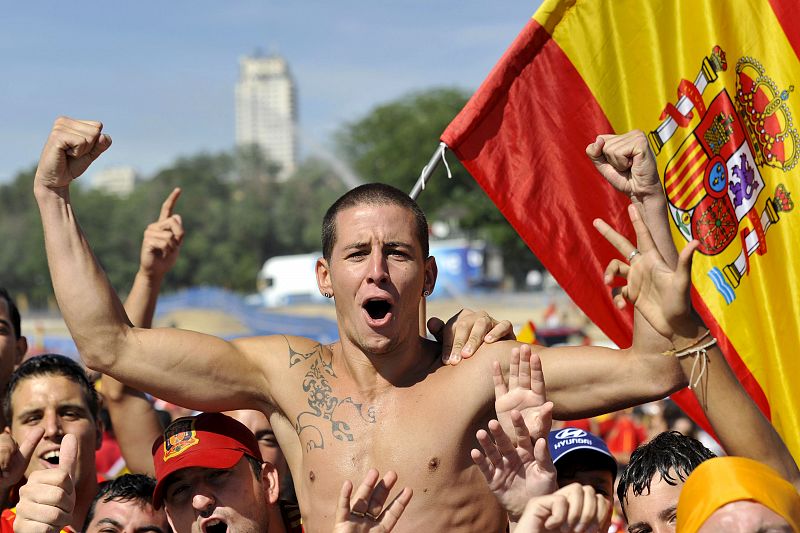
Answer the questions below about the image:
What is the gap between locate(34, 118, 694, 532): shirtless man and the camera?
3.45 m

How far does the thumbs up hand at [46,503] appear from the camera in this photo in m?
3.08

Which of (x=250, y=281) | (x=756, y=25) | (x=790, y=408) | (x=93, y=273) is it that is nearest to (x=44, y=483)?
(x=93, y=273)

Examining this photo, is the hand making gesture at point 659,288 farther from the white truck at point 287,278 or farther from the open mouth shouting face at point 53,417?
the white truck at point 287,278

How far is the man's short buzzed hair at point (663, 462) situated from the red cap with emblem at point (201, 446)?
4.32ft

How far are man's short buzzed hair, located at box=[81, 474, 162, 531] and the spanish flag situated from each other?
1895mm

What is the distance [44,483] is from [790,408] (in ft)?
8.67

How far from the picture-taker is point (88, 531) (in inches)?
160

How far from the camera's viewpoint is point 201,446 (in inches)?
143

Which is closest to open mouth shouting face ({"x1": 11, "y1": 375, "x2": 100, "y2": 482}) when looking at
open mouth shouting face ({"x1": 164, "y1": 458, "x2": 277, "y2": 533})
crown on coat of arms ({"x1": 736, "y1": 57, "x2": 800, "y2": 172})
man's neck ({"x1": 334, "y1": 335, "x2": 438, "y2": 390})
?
open mouth shouting face ({"x1": 164, "y1": 458, "x2": 277, "y2": 533})

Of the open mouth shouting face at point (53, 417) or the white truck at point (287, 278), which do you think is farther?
the white truck at point (287, 278)

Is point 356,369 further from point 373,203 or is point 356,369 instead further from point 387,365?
point 373,203

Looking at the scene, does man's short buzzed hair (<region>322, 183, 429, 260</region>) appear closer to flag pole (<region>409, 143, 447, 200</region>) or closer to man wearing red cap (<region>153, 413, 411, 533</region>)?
man wearing red cap (<region>153, 413, 411, 533</region>)

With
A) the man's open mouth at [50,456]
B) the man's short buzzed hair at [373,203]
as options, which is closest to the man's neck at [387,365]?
the man's short buzzed hair at [373,203]

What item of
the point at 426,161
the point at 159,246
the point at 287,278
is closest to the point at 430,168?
the point at 159,246
